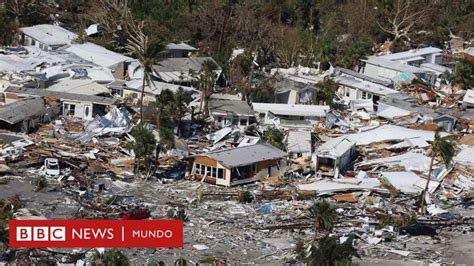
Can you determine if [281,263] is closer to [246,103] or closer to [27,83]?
[246,103]

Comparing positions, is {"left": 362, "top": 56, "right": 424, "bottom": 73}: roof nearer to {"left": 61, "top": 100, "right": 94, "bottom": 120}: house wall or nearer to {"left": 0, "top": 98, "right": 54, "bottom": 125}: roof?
{"left": 61, "top": 100, "right": 94, "bottom": 120}: house wall

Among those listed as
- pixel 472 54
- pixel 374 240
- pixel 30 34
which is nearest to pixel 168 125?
pixel 374 240

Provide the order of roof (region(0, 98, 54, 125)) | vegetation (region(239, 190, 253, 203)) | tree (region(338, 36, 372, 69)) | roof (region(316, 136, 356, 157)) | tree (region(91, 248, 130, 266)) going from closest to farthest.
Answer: tree (region(91, 248, 130, 266)) < vegetation (region(239, 190, 253, 203)) < roof (region(316, 136, 356, 157)) < roof (region(0, 98, 54, 125)) < tree (region(338, 36, 372, 69))

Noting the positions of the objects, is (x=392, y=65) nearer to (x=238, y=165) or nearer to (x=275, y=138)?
(x=275, y=138)

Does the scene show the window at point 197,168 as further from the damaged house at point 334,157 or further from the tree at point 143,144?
the damaged house at point 334,157

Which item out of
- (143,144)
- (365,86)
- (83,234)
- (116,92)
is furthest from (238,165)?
(365,86)

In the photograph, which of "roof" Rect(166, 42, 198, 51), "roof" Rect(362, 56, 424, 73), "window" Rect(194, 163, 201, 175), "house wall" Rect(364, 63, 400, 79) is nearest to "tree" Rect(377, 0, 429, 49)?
"roof" Rect(362, 56, 424, 73)
